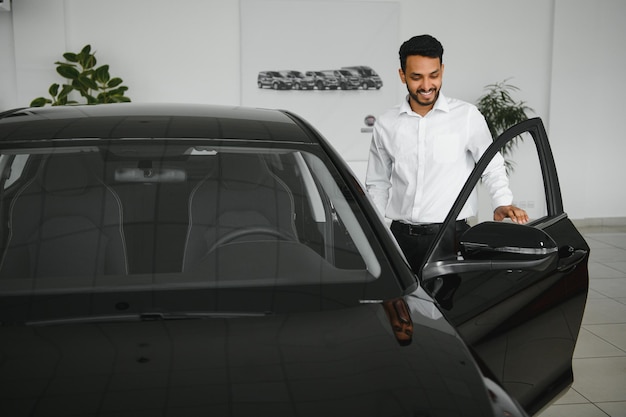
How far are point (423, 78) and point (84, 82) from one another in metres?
4.29

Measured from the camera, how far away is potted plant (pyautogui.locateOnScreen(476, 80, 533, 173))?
21.1 ft

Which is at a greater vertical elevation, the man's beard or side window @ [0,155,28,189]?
the man's beard

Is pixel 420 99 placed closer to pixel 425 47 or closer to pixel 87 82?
pixel 425 47

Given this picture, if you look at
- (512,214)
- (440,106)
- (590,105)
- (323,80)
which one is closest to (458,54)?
(323,80)

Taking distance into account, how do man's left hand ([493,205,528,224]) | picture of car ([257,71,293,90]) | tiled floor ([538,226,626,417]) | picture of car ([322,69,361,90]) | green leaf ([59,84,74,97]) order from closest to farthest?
A: 1. man's left hand ([493,205,528,224])
2. tiled floor ([538,226,626,417])
3. green leaf ([59,84,74,97])
4. picture of car ([257,71,293,90])
5. picture of car ([322,69,361,90])

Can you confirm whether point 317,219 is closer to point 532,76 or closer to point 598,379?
point 598,379

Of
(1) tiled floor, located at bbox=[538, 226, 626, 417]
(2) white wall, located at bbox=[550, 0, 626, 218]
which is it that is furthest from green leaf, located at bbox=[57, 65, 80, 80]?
(2) white wall, located at bbox=[550, 0, 626, 218]

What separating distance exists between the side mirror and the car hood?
0.30m

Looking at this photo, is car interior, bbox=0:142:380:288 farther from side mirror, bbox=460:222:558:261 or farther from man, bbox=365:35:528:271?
man, bbox=365:35:528:271

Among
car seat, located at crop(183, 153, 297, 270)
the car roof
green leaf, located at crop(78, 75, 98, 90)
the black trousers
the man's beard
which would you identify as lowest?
the black trousers

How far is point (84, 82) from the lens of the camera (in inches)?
231

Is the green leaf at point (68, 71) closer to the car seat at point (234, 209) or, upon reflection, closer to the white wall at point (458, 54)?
the white wall at point (458, 54)

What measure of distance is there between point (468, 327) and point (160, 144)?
2.32 ft

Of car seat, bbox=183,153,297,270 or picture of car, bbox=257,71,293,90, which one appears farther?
picture of car, bbox=257,71,293,90
